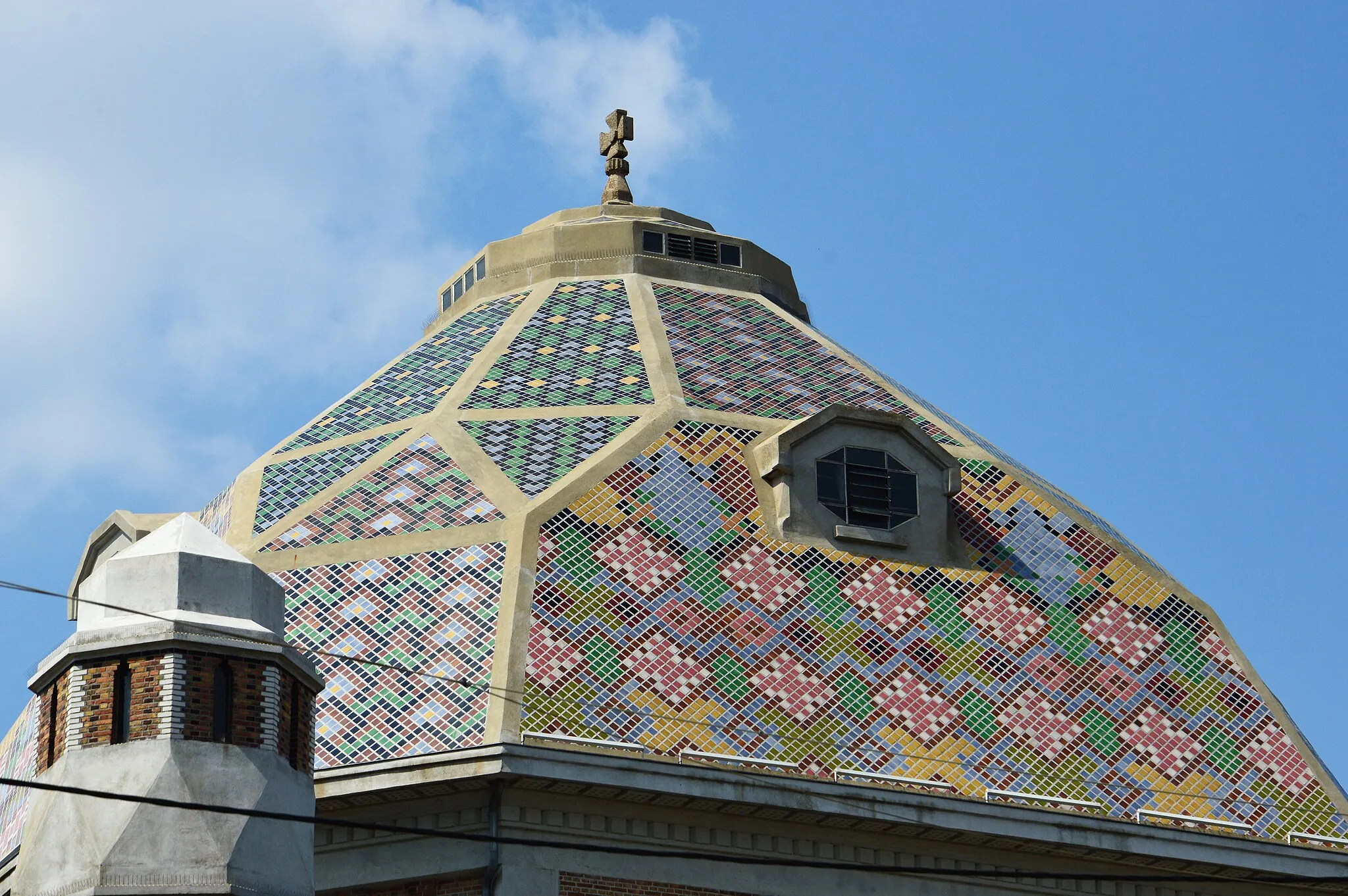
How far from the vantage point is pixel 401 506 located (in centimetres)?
2700

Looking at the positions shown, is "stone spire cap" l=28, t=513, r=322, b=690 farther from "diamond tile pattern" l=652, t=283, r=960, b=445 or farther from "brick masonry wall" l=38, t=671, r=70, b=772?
"diamond tile pattern" l=652, t=283, r=960, b=445

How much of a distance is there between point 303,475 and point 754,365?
543 centimetres

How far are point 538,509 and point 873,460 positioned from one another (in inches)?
159

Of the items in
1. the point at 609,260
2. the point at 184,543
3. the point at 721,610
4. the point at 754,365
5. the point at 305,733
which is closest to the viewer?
the point at 184,543

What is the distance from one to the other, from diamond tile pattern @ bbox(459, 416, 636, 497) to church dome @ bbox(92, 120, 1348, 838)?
0.13 ft

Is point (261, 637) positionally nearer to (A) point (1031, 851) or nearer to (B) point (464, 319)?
(A) point (1031, 851)

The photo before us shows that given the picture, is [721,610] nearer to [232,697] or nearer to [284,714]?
[284,714]

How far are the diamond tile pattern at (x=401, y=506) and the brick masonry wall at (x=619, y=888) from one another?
13.7ft

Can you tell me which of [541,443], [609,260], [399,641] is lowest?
[399,641]

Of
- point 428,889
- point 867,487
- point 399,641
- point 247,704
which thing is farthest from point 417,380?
point 247,704

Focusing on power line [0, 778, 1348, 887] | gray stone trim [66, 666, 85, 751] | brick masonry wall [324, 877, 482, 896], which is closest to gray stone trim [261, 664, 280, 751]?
power line [0, 778, 1348, 887]

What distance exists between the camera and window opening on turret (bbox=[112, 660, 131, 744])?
20891 mm

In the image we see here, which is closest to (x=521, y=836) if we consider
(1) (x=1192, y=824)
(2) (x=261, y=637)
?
(2) (x=261, y=637)

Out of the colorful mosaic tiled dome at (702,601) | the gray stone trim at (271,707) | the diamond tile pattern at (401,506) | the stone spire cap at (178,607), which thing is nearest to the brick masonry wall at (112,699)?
the stone spire cap at (178,607)
